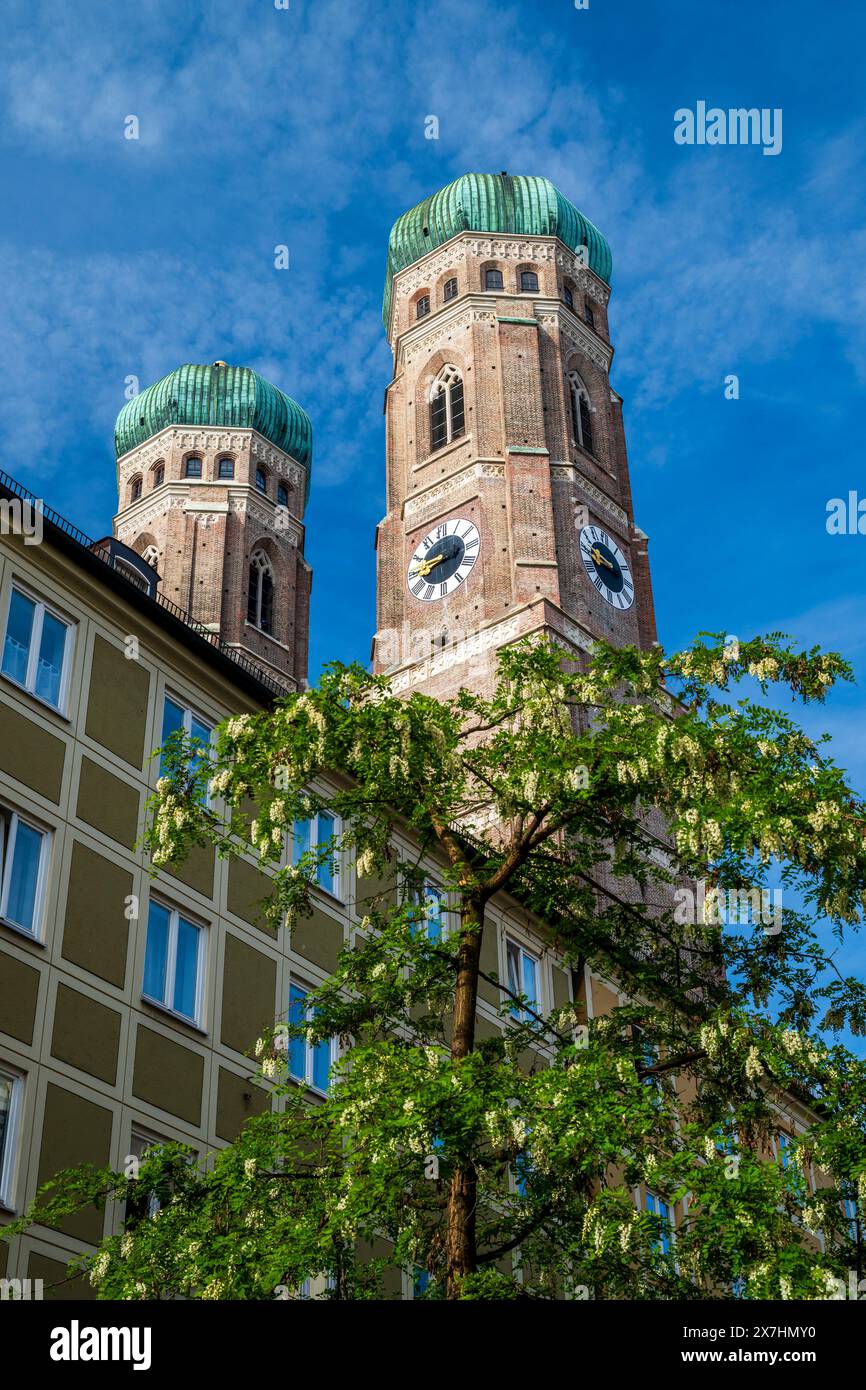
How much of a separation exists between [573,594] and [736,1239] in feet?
161

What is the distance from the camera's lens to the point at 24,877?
79.3 feet

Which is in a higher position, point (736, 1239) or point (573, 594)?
point (573, 594)

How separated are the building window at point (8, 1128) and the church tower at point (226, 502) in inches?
2158

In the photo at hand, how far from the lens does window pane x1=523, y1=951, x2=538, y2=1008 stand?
114ft

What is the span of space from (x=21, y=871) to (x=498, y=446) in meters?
45.9

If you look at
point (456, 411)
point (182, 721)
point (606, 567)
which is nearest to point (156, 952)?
point (182, 721)

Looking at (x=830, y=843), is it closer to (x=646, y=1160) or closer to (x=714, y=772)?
(x=714, y=772)

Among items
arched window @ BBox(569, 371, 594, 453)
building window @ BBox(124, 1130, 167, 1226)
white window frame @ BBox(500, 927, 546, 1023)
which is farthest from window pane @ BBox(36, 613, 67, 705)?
arched window @ BBox(569, 371, 594, 453)

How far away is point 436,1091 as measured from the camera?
1683 centimetres

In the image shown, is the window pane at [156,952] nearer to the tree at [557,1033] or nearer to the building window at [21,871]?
the building window at [21,871]

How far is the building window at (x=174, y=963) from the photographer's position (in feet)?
85.0

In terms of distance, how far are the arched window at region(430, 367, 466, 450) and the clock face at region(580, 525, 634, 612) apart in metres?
6.72

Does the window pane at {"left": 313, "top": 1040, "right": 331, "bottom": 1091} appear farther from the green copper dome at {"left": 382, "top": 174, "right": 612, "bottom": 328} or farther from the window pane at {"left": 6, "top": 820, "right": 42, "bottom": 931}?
the green copper dome at {"left": 382, "top": 174, "right": 612, "bottom": 328}
